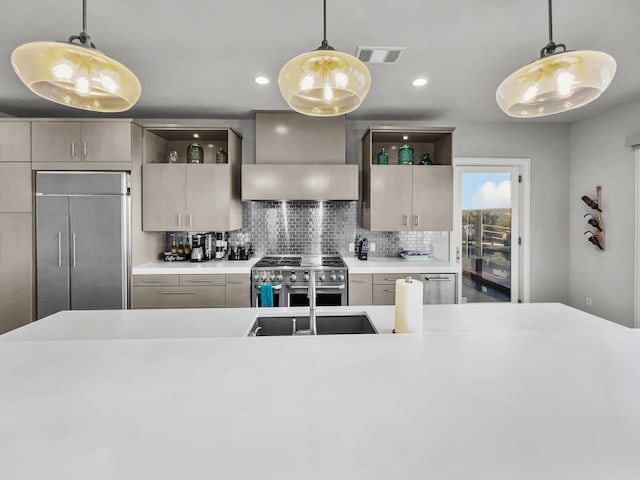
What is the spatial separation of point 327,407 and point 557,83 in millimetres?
1355

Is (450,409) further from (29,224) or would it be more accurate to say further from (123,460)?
(29,224)

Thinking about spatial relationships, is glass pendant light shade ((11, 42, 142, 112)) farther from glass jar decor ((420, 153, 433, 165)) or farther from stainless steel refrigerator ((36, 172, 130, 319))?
glass jar decor ((420, 153, 433, 165))

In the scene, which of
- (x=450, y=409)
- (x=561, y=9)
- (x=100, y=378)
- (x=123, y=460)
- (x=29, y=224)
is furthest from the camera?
(x=29, y=224)

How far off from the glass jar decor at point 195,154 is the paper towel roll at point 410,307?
3085 millimetres

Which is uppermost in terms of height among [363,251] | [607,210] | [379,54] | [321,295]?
[379,54]

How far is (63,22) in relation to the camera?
2.06 meters

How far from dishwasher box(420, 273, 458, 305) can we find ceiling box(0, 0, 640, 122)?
1745 mm

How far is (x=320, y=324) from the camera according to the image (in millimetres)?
1834

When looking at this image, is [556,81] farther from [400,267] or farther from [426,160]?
[426,160]

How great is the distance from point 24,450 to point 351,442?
0.53 metres

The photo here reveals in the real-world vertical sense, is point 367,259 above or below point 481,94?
below

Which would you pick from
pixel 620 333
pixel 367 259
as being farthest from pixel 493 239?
pixel 620 333

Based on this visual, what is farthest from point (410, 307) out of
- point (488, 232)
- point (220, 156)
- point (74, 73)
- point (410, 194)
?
point (488, 232)

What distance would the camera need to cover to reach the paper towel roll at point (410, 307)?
129cm
